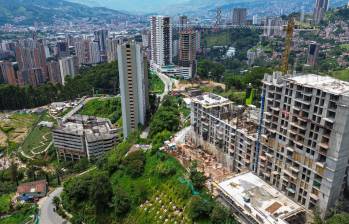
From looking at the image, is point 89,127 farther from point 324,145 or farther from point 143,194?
point 324,145

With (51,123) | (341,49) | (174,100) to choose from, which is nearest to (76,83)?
(51,123)

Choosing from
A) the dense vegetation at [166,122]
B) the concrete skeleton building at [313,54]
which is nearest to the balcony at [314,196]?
the dense vegetation at [166,122]

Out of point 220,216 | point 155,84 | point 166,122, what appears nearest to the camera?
point 220,216

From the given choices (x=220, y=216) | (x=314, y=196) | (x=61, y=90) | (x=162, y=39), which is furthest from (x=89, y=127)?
(x=162, y=39)

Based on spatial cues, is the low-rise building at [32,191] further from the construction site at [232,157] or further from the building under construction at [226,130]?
the building under construction at [226,130]

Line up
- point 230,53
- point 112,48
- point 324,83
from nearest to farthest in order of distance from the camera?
point 324,83 → point 112,48 → point 230,53

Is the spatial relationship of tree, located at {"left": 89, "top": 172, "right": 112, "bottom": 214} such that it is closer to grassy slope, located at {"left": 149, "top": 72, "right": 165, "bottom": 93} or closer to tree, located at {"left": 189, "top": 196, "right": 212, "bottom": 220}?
tree, located at {"left": 189, "top": 196, "right": 212, "bottom": 220}

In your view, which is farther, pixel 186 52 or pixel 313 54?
pixel 186 52
